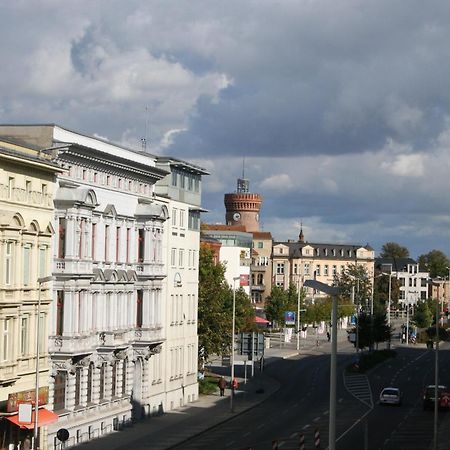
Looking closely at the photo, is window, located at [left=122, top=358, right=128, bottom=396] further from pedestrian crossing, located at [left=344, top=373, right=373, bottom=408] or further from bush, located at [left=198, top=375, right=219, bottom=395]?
bush, located at [left=198, top=375, right=219, bottom=395]

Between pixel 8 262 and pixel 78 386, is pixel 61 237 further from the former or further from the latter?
pixel 78 386

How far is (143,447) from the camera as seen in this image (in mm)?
69125

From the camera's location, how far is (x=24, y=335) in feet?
209

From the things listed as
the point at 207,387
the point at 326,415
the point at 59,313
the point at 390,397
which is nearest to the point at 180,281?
the point at 326,415

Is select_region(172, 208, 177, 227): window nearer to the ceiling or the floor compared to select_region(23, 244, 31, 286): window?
nearer to the ceiling

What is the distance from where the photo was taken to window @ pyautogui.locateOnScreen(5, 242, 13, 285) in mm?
61125

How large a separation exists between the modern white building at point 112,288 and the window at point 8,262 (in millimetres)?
6353

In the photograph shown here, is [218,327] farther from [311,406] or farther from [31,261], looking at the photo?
[31,261]

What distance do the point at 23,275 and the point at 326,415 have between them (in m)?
31.0

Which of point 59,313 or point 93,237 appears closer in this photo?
point 59,313

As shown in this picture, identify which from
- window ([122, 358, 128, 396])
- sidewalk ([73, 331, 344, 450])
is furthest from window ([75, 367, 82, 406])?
window ([122, 358, 128, 396])

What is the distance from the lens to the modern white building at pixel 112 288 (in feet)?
225

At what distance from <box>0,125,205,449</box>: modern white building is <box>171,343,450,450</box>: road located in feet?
18.2

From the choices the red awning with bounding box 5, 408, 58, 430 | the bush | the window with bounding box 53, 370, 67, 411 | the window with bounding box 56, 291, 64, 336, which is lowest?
the bush
